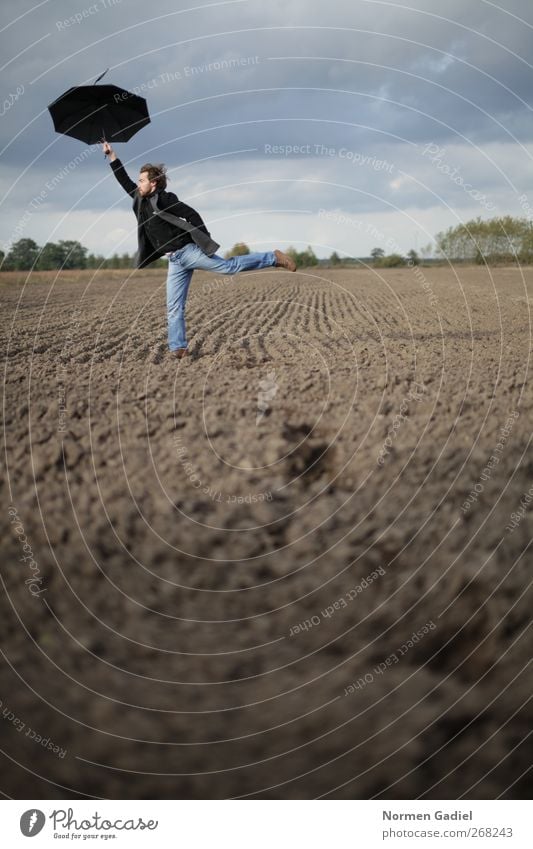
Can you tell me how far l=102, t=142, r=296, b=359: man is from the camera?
7801 mm

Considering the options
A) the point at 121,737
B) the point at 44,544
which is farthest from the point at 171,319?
the point at 121,737

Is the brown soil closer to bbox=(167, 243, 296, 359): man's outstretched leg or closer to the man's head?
bbox=(167, 243, 296, 359): man's outstretched leg

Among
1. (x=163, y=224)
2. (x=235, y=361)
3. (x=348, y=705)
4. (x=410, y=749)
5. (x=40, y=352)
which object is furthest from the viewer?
→ (x=40, y=352)

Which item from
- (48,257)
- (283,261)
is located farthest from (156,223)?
(48,257)

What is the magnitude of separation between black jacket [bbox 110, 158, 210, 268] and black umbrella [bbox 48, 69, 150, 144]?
511 mm

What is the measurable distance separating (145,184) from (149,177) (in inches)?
3.7

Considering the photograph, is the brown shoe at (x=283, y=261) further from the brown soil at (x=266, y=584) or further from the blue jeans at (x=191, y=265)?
the brown soil at (x=266, y=584)

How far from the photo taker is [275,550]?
5.10 meters

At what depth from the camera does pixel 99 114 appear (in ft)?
25.7

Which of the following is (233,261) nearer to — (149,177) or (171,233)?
(171,233)

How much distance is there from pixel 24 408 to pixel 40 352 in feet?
13.7

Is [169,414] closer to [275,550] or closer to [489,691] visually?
[275,550]

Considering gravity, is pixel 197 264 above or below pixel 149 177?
below

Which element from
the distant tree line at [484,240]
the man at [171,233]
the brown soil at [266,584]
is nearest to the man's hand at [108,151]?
the man at [171,233]
